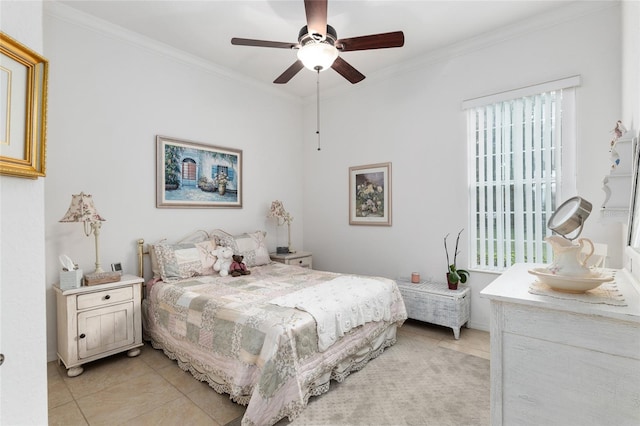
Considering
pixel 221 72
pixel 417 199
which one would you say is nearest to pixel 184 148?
pixel 221 72

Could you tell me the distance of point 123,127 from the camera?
10.5 ft

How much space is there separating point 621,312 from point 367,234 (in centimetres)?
337

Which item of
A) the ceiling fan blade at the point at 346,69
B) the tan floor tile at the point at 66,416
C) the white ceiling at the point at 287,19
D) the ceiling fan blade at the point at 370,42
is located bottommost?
the tan floor tile at the point at 66,416

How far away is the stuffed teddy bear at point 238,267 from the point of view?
3363mm

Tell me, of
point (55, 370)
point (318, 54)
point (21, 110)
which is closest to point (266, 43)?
point (318, 54)

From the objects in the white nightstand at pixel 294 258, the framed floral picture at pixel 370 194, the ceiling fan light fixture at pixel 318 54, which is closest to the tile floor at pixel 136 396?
the white nightstand at pixel 294 258

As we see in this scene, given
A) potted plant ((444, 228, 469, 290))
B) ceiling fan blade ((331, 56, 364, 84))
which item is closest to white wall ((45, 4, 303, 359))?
ceiling fan blade ((331, 56, 364, 84))

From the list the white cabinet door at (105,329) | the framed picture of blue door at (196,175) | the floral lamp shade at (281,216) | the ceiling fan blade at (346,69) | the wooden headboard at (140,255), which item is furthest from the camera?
the floral lamp shade at (281,216)

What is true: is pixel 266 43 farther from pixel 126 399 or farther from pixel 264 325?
pixel 126 399

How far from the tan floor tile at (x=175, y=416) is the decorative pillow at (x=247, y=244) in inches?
69.9

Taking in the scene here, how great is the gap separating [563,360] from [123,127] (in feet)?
12.5

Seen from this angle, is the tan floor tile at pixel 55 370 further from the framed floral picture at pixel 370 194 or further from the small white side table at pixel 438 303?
the framed floral picture at pixel 370 194

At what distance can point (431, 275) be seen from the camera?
373cm

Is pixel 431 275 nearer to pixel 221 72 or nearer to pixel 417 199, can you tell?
pixel 417 199
